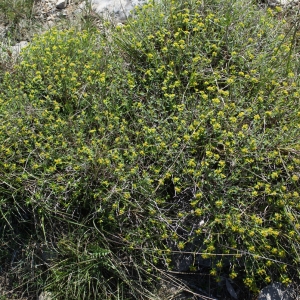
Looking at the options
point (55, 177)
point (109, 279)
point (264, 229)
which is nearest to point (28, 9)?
point (55, 177)

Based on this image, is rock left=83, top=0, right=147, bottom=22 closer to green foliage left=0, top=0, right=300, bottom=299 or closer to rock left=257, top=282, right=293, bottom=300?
green foliage left=0, top=0, right=300, bottom=299

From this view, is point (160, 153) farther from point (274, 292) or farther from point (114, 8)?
point (114, 8)

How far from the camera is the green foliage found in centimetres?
298

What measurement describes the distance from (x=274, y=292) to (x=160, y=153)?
129cm

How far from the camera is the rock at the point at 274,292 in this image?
3.03 m

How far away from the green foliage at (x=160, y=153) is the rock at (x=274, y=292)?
0.07 metres

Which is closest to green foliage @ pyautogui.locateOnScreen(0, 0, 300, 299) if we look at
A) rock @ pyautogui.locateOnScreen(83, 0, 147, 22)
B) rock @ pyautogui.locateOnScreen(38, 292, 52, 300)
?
rock @ pyautogui.locateOnScreen(38, 292, 52, 300)

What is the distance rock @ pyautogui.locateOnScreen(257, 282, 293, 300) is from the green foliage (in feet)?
0.22

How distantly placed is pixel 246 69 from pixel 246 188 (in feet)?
3.30

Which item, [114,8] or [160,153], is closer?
[160,153]

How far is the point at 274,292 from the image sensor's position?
303 centimetres

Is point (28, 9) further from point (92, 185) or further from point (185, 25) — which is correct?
point (92, 185)

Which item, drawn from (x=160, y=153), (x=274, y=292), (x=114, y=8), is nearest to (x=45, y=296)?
(x=160, y=153)

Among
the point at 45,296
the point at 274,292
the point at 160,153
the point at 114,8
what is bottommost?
the point at 45,296
